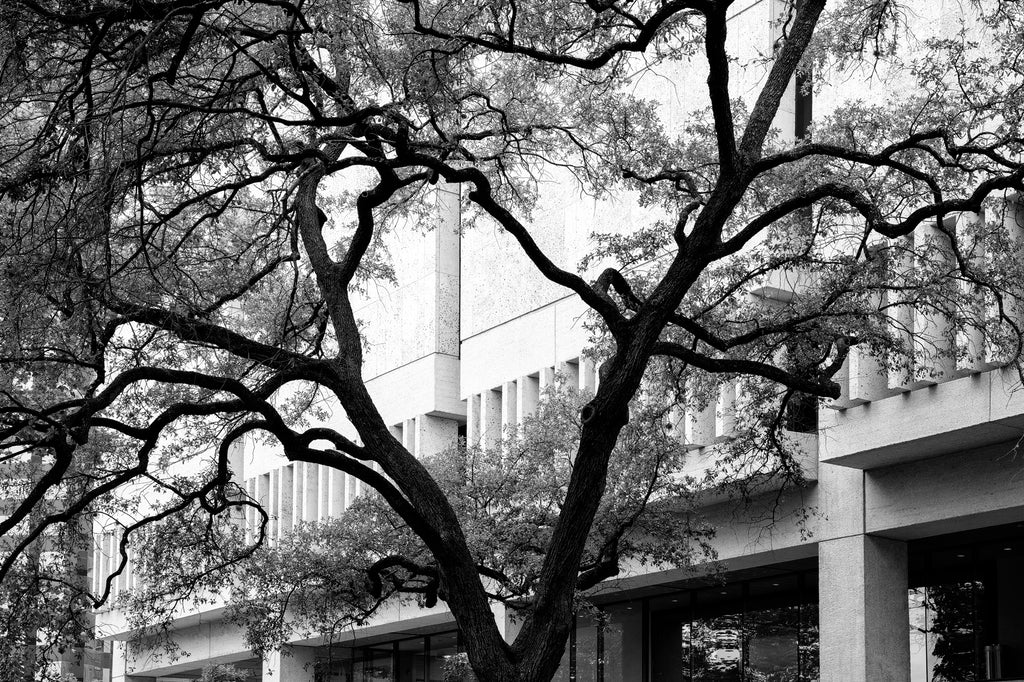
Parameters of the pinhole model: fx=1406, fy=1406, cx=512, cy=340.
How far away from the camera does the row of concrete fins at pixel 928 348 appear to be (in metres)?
18.0

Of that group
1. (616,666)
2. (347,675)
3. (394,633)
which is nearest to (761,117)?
(616,666)

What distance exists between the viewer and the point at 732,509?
2373cm

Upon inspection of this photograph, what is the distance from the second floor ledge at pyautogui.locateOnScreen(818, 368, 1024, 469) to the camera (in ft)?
60.2

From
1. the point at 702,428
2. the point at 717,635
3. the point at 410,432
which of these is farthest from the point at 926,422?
the point at 410,432

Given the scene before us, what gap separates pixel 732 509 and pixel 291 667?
18.0 metres

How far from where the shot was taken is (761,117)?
12789mm

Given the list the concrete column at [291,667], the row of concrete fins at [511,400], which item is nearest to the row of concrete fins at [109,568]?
the concrete column at [291,667]

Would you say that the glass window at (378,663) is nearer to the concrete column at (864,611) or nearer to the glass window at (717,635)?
the glass window at (717,635)

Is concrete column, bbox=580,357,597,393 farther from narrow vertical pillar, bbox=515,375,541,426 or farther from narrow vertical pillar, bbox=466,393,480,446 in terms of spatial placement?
narrow vertical pillar, bbox=466,393,480,446


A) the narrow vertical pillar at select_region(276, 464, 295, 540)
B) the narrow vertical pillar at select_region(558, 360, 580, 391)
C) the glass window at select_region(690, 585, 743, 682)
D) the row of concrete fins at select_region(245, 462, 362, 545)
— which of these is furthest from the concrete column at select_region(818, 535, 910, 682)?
the narrow vertical pillar at select_region(276, 464, 295, 540)

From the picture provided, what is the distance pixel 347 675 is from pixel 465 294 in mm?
13238

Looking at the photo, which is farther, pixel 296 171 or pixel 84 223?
pixel 296 171

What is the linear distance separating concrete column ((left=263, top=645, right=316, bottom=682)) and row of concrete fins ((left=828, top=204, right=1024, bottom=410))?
69.5 ft

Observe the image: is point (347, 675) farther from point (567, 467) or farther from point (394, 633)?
point (567, 467)
